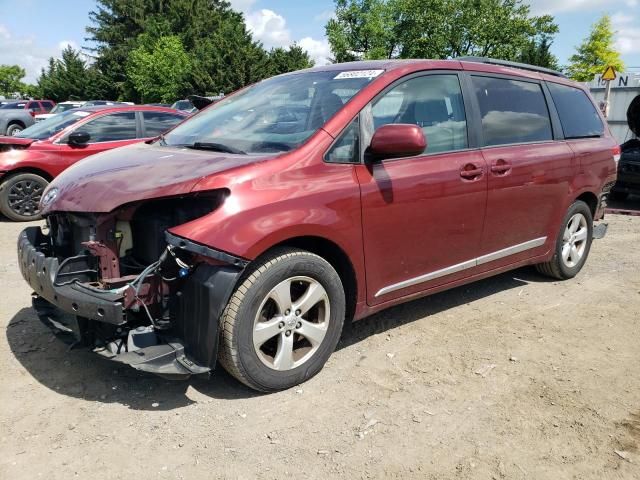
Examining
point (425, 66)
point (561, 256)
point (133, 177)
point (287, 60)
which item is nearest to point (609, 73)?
point (561, 256)

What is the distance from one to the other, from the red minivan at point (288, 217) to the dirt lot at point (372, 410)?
306 millimetres

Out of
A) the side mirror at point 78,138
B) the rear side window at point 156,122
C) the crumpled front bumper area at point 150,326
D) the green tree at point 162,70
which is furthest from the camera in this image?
the green tree at point 162,70

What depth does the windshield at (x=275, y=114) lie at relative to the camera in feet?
10.8

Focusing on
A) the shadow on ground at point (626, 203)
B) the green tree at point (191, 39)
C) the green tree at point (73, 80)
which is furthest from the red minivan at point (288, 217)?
the green tree at point (73, 80)

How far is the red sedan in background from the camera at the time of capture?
7.76m

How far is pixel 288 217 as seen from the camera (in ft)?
9.52

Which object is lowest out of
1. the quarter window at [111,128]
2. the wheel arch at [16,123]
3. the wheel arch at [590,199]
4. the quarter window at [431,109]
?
the wheel arch at [590,199]

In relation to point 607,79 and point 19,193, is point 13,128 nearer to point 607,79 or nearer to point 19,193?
point 19,193

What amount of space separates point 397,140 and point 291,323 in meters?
1.18

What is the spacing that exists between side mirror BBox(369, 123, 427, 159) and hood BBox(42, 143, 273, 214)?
669 millimetres

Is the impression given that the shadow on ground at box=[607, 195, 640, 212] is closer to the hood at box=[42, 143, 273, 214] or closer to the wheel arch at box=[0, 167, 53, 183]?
the hood at box=[42, 143, 273, 214]

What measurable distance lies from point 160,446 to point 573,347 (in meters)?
2.74

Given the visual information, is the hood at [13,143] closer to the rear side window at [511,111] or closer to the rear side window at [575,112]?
the rear side window at [511,111]

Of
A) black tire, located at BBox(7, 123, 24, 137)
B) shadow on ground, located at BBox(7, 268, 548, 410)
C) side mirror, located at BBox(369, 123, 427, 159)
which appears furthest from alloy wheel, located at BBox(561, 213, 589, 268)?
black tire, located at BBox(7, 123, 24, 137)
